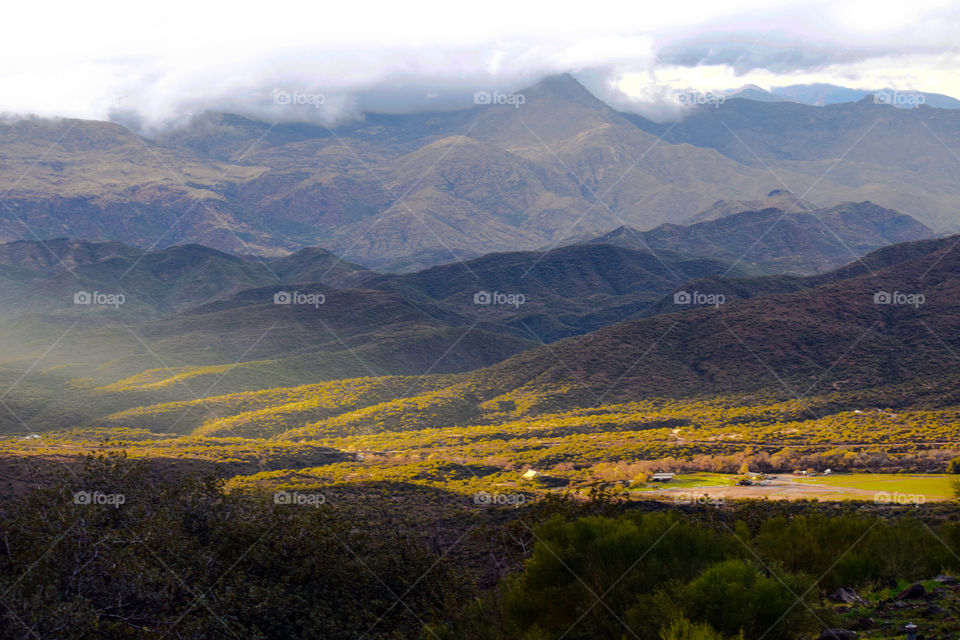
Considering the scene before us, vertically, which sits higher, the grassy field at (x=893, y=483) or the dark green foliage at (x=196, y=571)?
the dark green foliage at (x=196, y=571)

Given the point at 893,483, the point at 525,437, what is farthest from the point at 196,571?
the point at 525,437

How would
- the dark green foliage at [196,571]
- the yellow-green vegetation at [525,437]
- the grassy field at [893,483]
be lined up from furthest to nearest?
1. the yellow-green vegetation at [525,437]
2. the grassy field at [893,483]
3. the dark green foliage at [196,571]

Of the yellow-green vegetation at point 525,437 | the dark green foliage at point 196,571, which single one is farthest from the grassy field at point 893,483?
the dark green foliage at point 196,571

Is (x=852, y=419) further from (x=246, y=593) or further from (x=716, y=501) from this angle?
(x=246, y=593)

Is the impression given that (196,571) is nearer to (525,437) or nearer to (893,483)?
(893,483)

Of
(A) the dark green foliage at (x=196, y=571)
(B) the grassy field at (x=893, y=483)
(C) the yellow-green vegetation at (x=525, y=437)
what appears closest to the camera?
(A) the dark green foliage at (x=196, y=571)

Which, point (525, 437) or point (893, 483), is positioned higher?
point (893, 483)

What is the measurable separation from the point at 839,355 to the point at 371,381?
77155 mm

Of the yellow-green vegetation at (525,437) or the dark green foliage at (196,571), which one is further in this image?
the yellow-green vegetation at (525,437)

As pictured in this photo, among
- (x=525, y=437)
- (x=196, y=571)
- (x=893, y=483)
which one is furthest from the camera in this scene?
(x=525, y=437)

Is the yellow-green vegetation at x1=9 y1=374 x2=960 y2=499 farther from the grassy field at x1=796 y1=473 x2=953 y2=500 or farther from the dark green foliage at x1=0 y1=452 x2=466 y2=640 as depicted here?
the dark green foliage at x1=0 y1=452 x2=466 y2=640

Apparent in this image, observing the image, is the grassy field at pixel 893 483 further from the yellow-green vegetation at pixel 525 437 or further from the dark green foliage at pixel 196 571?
the dark green foliage at pixel 196 571

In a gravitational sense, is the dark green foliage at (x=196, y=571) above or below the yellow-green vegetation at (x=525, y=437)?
above

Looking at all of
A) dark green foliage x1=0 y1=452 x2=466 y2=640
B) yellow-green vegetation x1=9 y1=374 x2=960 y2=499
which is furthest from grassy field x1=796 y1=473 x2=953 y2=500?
dark green foliage x1=0 y1=452 x2=466 y2=640
